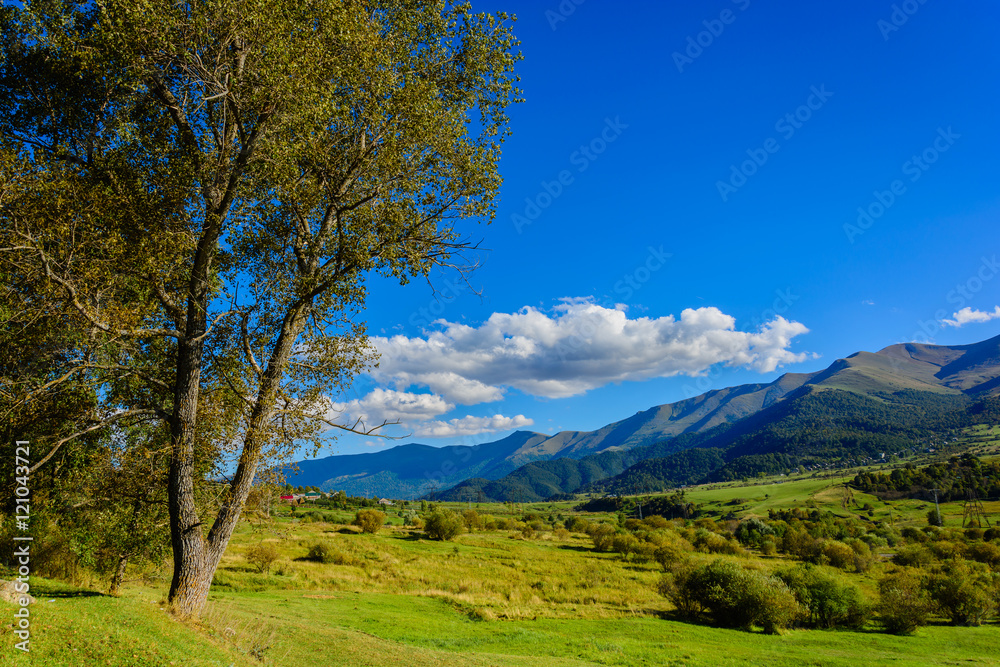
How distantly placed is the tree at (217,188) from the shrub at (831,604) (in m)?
38.8

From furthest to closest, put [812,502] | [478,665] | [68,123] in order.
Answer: [812,502]
[478,665]
[68,123]

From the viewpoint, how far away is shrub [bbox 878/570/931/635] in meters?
31.7

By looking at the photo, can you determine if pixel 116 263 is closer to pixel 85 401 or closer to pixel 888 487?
pixel 85 401

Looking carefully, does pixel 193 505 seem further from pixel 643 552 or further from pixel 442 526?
pixel 643 552

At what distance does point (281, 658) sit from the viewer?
11.5 metres

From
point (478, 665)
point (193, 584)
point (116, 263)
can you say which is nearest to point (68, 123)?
point (116, 263)

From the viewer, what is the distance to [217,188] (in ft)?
33.2

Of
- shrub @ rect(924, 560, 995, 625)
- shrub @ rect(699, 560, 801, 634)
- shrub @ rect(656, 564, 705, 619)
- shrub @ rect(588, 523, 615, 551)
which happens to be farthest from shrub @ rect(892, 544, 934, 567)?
shrub @ rect(656, 564, 705, 619)

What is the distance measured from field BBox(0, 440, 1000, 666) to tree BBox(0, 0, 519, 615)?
201cm

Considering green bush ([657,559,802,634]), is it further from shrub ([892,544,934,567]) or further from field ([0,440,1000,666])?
shrub ([892,544,934,567])

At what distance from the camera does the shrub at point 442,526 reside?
69.6 meters

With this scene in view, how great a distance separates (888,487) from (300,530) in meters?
187

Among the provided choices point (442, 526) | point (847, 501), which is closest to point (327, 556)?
point (442, 526)

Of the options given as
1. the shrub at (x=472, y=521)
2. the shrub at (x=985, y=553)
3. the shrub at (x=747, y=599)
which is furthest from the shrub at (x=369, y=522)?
the shrub at (x=985, y=553)
